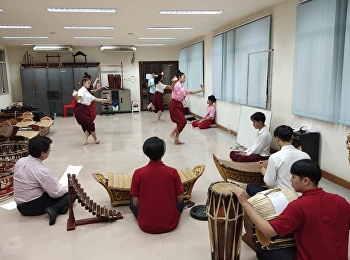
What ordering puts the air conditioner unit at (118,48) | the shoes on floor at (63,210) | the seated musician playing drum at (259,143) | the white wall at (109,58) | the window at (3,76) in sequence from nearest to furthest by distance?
the shoes on floor at (63,210)
the seated musician playing drum at (259,143)
the window at (3,76)
the air conditioner unit at (118,48)
the white wall at (109,58)

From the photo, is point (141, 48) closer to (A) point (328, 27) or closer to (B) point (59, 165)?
(B) point (59, 165)

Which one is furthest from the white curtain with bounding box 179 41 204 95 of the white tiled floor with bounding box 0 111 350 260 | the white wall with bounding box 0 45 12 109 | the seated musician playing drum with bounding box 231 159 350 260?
the seated musician playing drum with bounding box 231 159 350 260

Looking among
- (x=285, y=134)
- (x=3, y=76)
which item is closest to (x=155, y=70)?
(x=3, y=76)

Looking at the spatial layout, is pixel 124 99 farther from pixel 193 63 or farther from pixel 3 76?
pixel 3 76

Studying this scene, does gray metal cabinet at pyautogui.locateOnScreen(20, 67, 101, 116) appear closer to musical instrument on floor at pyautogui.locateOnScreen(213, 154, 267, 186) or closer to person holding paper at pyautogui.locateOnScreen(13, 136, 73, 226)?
person holding paper at pyautogui.locateOnScreen(13, 136, 73, 226)

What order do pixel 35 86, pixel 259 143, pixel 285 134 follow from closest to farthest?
pixel 285 134 < pixel 259 143 < pixel 35 86

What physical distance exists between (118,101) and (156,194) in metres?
10.1

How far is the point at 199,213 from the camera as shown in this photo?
3.26 meters

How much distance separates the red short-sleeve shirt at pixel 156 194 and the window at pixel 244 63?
381cm

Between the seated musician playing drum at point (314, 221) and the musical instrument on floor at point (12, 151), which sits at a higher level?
the seated musician playing drum at point (314, 221)

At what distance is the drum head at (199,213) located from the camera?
3172mm

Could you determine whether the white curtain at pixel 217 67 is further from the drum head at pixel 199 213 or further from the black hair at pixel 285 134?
the black hair at pixel 285 134

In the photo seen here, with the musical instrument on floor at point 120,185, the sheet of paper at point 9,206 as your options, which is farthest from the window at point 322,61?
the sheet of paper at point 9,206

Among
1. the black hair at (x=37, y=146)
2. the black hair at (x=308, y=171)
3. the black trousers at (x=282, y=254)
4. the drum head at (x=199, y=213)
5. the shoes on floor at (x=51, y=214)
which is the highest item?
the black hair at (x=308, y=171)
